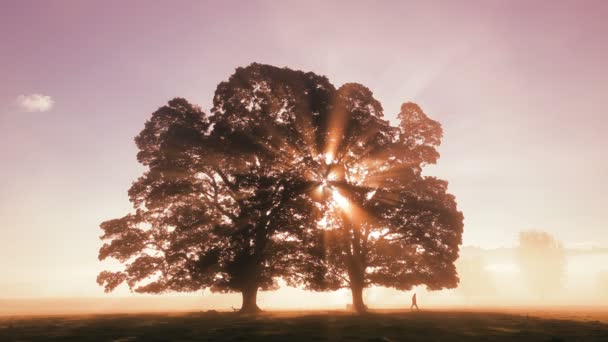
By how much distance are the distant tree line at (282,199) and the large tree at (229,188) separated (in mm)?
84

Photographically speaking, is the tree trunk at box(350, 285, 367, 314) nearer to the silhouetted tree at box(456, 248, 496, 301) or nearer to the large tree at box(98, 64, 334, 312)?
the large tree at box(98, 64, 334, 312)

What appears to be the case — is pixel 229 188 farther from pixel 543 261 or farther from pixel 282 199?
pixel 543 261

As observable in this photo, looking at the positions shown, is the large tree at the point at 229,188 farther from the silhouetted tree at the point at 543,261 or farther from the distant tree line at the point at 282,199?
the silhouetted tree at the point at 543,261

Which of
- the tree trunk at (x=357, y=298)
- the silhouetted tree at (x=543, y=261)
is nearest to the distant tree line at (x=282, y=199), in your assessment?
the tree trunk at (x=357, y=298)

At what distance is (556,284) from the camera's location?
349ft

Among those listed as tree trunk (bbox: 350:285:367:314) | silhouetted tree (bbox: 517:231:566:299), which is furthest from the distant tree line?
silhouetted tree (bbox: 517:231:566:299)

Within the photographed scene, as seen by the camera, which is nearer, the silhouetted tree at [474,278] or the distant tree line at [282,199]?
the distant tree line at [282,199]

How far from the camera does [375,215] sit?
93.5ft

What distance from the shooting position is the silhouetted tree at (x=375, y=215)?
2873 centimetres

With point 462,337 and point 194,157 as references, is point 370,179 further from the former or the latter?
point 462,337

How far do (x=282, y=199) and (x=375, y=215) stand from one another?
7218mm

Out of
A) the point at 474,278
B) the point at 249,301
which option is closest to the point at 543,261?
the point at 474,278

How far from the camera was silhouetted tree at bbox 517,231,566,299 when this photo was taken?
10638cm

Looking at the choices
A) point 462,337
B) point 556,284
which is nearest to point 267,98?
point 462,337
